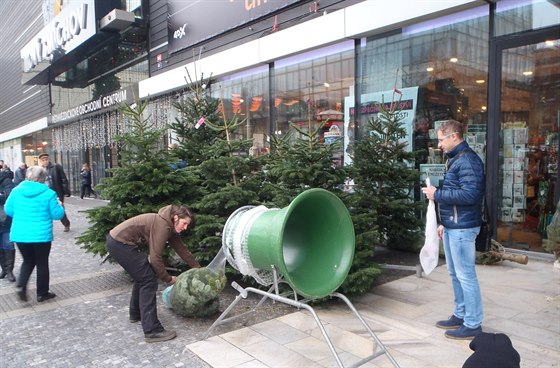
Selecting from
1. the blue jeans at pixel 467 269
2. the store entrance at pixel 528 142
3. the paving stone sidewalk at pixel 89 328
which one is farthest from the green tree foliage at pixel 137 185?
the store entrance at pixel 528 142

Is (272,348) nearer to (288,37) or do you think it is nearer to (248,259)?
(248,259)

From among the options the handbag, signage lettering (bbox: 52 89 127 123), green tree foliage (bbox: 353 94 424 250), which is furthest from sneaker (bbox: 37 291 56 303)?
signage lettering (bbox: 52 89 127 123)

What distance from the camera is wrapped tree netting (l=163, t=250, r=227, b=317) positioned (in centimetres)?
442

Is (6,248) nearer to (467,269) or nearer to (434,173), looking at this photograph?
(467,269)

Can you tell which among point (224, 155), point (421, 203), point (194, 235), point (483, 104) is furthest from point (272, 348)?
point (483, 104)

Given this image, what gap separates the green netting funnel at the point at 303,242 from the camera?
3.16 m

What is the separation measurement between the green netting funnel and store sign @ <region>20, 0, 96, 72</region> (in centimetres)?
1538

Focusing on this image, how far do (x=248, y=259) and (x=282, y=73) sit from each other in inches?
322

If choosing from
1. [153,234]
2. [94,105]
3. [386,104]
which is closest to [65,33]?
[94,105]

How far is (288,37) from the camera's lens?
9.87m

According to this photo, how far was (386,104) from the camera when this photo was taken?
8492 mm

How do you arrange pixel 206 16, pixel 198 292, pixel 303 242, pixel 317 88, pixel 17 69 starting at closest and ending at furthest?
pixel 303 242
pixel 198 292
pixel 317 88
pixel 206 16
pixel 17 69

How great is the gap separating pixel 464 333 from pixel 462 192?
1247 mm

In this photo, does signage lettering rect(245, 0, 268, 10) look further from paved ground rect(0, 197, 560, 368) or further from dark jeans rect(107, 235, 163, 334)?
dark jeans rect(107, 235, 163, 334)
